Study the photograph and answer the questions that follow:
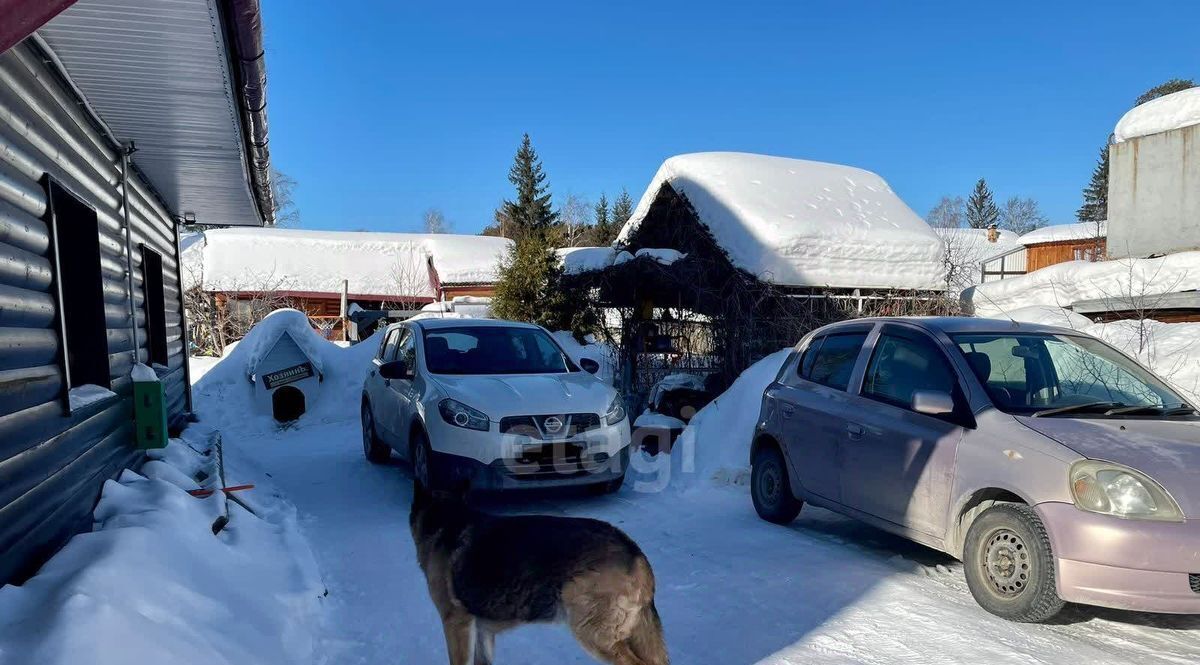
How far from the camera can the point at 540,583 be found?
322 centimetres

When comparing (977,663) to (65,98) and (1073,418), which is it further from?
(65,98)

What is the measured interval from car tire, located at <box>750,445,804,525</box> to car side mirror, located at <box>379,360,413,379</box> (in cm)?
367

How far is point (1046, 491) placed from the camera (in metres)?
4.14

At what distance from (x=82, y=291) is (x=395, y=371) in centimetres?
299

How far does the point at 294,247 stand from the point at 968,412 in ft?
121

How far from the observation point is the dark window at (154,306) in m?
8.56

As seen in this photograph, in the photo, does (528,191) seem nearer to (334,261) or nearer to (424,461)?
(334,261)

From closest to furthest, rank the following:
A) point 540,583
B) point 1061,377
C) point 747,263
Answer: point 540,583, point 1061,377, point 747,263

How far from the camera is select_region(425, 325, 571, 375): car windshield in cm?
827

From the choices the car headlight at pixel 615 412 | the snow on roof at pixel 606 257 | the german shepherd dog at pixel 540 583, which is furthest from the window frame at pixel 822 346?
the snow on roof at pixel 606 257

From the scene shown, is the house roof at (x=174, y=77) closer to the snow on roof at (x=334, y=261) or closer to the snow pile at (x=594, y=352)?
the snow pile at (x=594, y=352)

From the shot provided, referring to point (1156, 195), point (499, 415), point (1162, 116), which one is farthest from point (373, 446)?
point (1162, 116)

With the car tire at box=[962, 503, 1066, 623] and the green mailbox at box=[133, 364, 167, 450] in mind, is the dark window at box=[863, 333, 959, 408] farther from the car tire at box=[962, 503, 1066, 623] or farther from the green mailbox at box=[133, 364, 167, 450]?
the green mailbox at box=[133, 364, 167, 450]

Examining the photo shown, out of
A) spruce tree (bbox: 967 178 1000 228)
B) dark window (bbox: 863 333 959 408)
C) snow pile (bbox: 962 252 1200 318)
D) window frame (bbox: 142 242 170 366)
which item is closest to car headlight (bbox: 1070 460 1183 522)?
dark window (bbox: 863 333 959 408)
